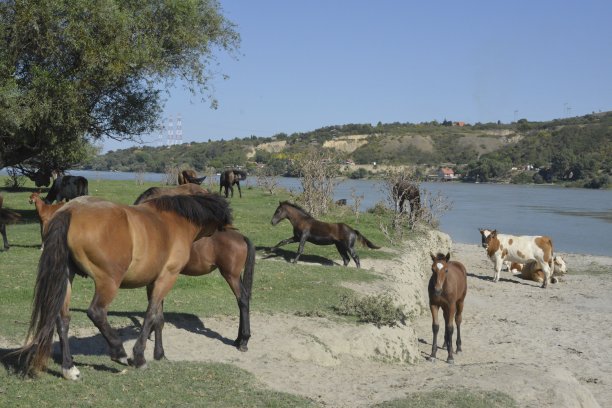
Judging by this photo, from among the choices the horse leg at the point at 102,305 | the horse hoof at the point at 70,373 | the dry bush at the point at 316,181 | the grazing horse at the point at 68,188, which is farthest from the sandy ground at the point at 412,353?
the grazing horse at the point at 68,188

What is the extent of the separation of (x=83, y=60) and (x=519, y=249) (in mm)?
14416

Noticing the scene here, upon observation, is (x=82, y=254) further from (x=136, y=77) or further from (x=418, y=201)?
(x=418, y=201)

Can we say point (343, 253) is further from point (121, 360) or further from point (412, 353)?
point (121, 360)

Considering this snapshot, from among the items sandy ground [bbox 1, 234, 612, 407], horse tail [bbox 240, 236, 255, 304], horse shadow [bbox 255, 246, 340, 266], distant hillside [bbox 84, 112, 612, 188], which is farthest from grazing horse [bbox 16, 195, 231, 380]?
distant hillside [bbox 84, 112, 612, 188]

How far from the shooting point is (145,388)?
6781 millimetres

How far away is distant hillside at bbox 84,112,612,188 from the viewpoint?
112 m

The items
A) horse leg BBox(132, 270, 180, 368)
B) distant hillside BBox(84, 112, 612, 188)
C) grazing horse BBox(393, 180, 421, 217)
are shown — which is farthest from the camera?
distant hillside BBox(84, 112, 612, 188)

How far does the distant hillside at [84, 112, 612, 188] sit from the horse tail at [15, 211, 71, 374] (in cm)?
8017

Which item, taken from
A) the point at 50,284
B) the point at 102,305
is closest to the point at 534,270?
the point at 102,305

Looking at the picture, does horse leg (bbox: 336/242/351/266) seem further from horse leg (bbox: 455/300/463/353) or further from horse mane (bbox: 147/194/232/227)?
horse mane (bbox: 147/194/232/227)

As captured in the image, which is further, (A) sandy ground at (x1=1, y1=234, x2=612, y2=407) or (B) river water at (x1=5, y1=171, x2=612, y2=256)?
(B) river water at (x1=5, y1=171, x2=612, y2=256)

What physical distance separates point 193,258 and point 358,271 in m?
7.21

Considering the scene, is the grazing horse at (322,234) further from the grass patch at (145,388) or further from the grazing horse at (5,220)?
the grass patch at (145,388)

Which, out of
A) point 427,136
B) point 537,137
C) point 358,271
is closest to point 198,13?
point 358,271
